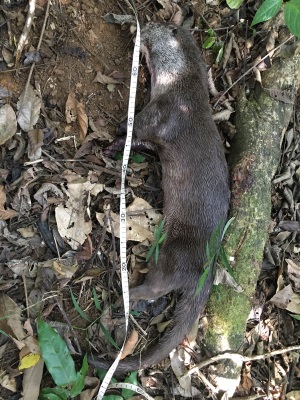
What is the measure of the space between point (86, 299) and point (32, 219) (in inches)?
26.2

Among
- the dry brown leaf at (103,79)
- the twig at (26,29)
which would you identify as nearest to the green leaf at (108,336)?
the dry brown leaf at (103,79)

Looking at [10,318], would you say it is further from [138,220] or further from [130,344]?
[138,220]

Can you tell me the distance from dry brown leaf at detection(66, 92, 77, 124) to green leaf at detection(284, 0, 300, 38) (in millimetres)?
1547

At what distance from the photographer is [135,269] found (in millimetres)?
3393

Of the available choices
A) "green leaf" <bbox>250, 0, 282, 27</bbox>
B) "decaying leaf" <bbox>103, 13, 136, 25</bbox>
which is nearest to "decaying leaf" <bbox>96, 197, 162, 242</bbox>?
"decaying leaf" <bbox>103, 13, 136, 25</bbox>

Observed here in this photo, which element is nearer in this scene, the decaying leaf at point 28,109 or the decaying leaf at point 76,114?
the decaying leaf at point 28,109

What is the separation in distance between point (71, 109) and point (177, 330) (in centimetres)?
175

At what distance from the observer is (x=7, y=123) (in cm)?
312

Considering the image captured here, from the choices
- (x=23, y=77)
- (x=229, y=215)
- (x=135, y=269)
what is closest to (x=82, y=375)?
(x=135, y=269)

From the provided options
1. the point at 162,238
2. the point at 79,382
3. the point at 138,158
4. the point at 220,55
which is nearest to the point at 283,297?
the point at 162,238

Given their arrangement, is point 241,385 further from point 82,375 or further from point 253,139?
point 253,139

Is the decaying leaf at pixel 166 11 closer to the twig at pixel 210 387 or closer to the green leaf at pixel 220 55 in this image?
the green leaf at pixel 220 55

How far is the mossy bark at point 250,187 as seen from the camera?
11.2 feet

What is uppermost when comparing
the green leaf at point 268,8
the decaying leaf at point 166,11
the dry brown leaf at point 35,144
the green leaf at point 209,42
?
the decaying leaf at point 166,11
